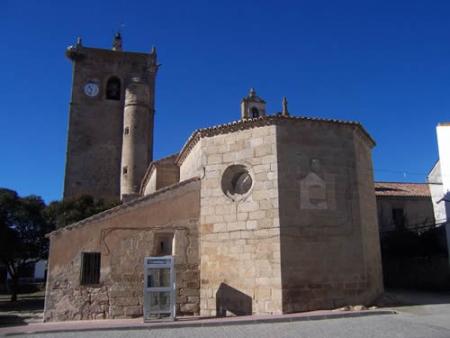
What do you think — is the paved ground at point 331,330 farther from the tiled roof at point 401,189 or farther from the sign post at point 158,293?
the tiled roof at point 401,189

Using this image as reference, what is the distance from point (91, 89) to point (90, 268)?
2546 centimetres

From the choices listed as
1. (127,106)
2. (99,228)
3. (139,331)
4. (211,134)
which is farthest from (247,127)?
(127,106)

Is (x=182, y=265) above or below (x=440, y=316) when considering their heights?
above

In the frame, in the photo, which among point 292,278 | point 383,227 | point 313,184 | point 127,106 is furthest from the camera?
point 127,106

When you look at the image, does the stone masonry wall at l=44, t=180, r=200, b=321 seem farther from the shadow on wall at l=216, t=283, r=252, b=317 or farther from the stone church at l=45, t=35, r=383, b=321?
the shadow on wall at l=216, t=283, r=252, b=317

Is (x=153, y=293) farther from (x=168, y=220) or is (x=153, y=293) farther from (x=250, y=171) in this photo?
(x=250, y=171)

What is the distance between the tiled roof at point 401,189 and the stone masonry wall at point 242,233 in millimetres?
13451

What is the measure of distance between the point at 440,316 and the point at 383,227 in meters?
13.8

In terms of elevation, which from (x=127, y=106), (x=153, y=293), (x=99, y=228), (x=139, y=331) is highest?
(x=127, y=106)

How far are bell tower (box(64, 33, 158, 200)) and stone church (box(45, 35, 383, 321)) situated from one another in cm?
1872

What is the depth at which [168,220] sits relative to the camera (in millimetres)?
13086

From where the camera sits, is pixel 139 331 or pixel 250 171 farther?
pixel 250 171

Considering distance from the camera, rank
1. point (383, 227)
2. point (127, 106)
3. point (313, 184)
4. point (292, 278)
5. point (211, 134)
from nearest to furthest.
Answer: point (292, 278) → point (313, 184) → point (211, 134) → point (383, 227) → point (127, 106)

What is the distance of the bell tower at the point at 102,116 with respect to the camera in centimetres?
3288
